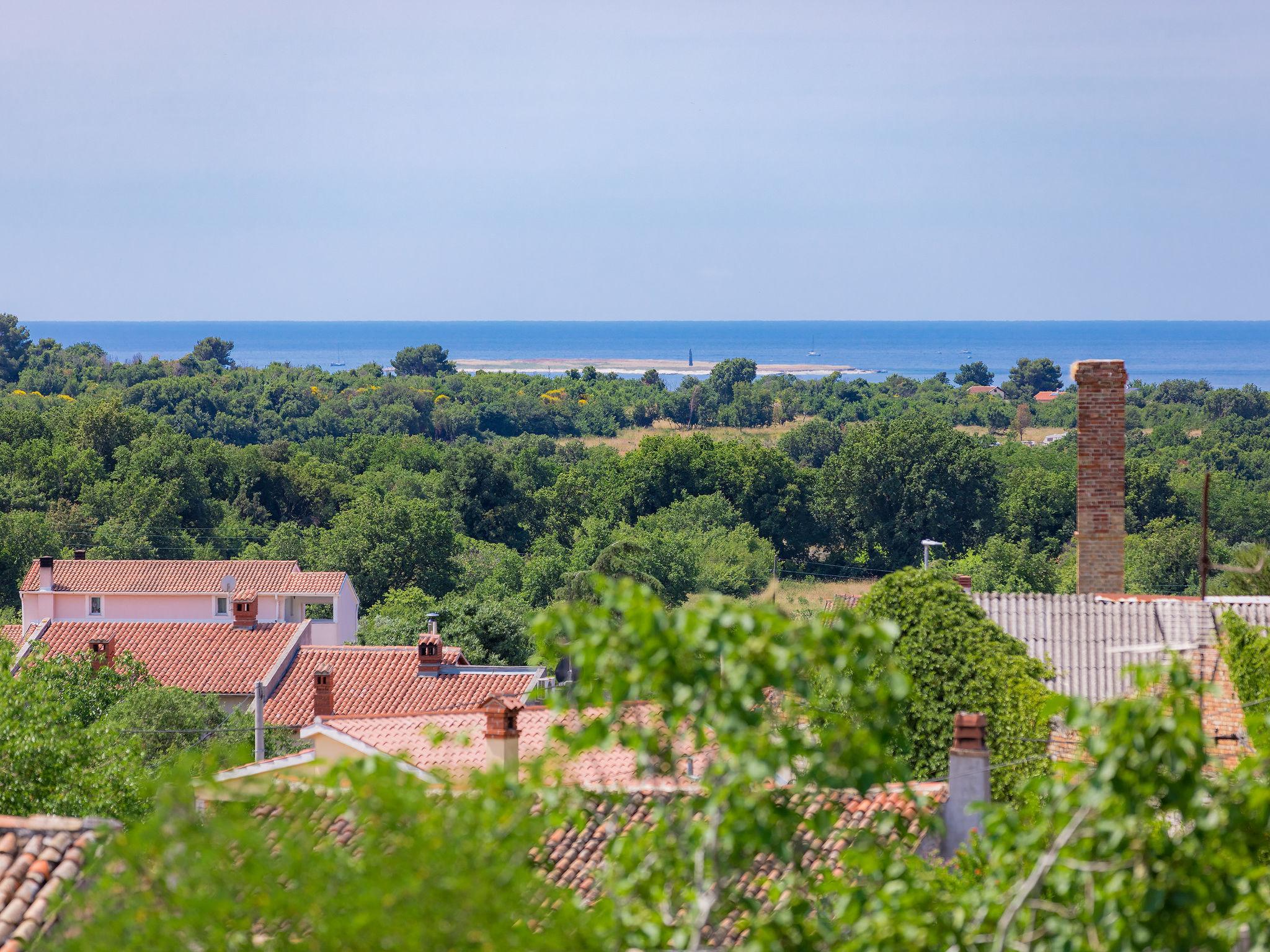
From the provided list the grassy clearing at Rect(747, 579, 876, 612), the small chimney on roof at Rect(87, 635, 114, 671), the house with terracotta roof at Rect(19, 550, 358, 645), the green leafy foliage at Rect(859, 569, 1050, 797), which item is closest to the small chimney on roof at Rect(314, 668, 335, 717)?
the small chimney on roof at Rect(87, 635, 114, 671)

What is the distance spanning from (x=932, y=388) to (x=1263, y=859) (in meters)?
148

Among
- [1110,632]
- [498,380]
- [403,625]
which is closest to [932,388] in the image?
[498,380]

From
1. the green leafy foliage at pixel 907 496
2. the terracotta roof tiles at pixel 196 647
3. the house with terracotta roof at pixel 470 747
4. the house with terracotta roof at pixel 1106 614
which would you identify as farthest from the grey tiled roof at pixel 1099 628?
the green leafy foliage at pixel 907 496

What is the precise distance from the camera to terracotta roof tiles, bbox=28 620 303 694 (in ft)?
116

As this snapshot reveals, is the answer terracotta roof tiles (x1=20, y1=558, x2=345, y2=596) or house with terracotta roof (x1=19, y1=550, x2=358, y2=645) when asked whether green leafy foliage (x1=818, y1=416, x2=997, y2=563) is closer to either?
house with terracotta roof (x1=19, y1=550, x2=358, y2=645)

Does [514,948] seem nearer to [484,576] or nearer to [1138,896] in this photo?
[1138,896]

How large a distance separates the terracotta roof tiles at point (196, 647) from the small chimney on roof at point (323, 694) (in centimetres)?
549

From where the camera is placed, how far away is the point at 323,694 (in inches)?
1148

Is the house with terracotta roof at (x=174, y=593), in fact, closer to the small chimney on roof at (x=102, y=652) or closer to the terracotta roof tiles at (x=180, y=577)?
the terracotta roof tiles at (x=180, y=577)

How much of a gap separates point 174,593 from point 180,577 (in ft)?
3.70

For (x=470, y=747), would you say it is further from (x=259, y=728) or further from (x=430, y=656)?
(x=430, y=656)

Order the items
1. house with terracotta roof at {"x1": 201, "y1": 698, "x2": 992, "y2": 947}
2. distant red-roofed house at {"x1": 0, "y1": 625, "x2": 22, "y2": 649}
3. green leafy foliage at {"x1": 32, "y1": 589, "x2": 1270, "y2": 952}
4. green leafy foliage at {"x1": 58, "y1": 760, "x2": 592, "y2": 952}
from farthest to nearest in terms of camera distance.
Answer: distant red-roofed house at {"x1": 0, "y1": 625, "x2": 22, "y2": 649}, house with terracotta roof at {"x1": 201, "y1": 698, "x2": 992, "y2": 947}, green leafy foliage at {"x1": 32, "y1": 589, "x2": 1270, "y2": 952}, green leafy foliage at {"x1": 58, "y1": 760, "x2": 592, "y2": 952}

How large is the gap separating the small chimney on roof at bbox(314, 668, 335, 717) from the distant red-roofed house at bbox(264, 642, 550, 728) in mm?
68

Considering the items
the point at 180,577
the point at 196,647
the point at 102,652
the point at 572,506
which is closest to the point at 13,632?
the point at 180,577
